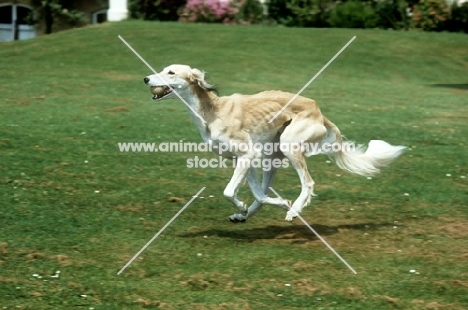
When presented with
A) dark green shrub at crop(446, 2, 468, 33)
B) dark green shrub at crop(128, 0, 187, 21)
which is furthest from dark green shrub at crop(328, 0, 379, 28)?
dark green shrub at crop(128, 0, 187, 21)

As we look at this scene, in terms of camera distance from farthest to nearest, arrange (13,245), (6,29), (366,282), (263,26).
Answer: (6,29) < (263,26) < (13,245) < (366,282)

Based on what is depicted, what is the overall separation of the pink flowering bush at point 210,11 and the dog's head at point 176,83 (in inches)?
941

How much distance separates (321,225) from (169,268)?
2.39 meters

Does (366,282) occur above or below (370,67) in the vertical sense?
above

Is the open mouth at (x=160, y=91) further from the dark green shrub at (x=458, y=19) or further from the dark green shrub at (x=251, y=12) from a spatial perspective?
the dark green shrub at (x=458, y=19)

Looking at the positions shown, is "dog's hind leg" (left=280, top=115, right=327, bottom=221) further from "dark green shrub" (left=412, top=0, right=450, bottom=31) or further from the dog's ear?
"dark green shrub" (left=412, top=0, right=450, bottom=31)

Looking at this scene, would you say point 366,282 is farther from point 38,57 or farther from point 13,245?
point 38,57

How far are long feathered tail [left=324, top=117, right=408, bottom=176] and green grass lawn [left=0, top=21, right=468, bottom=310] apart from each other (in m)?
0.62

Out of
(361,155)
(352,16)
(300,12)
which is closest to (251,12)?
(300,12)

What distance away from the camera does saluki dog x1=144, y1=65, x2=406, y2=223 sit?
30.7 feet

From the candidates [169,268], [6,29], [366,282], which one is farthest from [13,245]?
[6,29]

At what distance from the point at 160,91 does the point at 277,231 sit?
1992 mm

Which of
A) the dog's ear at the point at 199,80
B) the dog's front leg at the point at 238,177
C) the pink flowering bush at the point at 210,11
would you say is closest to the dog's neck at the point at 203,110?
the dog's ear at the point at 199,80

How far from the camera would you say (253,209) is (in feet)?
32.4
